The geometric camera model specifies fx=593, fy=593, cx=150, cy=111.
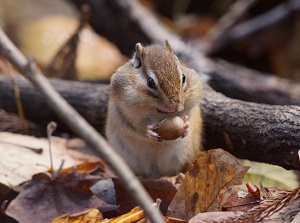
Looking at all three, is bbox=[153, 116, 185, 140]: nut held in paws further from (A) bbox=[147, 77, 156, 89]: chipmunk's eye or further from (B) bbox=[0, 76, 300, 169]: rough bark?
(B) bbox=[0, 76, 300, 169]: rough bark

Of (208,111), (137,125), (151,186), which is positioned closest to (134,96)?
(137,125)

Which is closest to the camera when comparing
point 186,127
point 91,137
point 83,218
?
point 91,137

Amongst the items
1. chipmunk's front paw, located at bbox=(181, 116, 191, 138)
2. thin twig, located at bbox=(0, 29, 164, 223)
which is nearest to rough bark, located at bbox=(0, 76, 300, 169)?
chipmunk's front paw, located at bbox=(181, 116, 191, 138)

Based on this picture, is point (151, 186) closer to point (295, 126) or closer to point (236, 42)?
point (295, 126)

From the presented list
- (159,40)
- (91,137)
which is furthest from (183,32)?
(91,137)

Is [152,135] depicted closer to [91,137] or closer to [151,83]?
[151,83]

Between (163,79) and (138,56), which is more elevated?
(138,56)

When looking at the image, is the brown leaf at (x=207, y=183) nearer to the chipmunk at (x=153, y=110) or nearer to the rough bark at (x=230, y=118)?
the chipmunk at (x=153, y=110)
